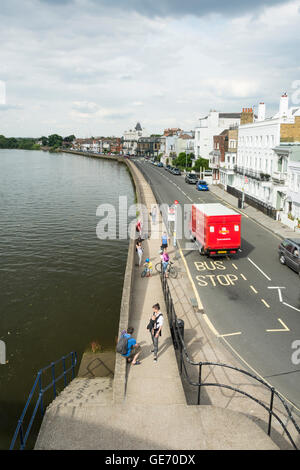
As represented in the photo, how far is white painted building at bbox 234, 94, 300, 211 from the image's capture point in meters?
36.3

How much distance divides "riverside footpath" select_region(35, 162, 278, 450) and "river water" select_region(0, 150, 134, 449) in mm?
4280

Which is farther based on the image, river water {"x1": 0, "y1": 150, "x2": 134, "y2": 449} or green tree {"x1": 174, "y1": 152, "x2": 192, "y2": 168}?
green tree {"x1": 174, "y1": 152, "x2": 192, "y2": 168}

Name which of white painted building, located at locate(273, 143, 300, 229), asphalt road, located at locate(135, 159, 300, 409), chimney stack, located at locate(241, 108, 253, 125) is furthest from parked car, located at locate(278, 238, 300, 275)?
chimney stack, located at locate(241, 108, 253, 125)

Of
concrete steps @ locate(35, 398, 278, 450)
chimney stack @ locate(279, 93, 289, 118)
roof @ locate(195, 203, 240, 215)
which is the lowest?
concrete steps @ locate(35, 398, 278, 450)

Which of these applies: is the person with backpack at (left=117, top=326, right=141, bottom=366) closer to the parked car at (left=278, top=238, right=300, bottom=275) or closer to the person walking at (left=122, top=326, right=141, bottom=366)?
the person walking at (left=122, top=326, right=141, bottom=366)

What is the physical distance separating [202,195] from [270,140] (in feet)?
41.8

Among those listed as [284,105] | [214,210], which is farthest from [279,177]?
[214,210]

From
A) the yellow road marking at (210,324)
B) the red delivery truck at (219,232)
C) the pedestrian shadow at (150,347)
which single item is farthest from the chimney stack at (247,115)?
the pedestrian shadow at (150,347)

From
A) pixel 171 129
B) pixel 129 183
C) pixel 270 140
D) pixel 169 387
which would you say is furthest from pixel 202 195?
pixel 171 129

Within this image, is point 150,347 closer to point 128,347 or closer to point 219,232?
point 128,347

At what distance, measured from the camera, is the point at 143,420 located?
8.34 m

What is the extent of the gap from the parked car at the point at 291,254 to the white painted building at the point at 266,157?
45.1ft
